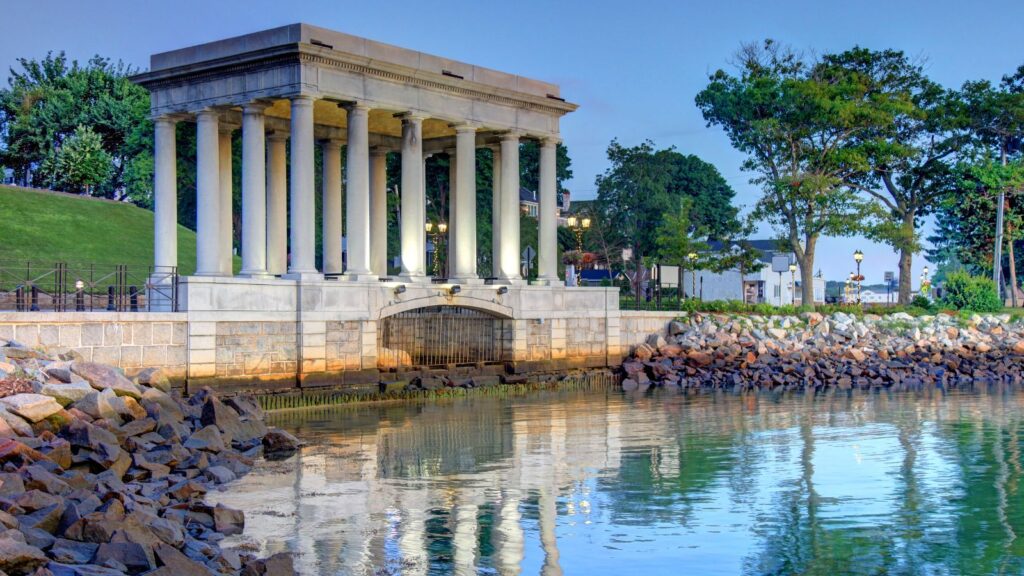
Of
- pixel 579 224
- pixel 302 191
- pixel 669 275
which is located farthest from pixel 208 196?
pixel 669 275

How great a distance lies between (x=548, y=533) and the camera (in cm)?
1956

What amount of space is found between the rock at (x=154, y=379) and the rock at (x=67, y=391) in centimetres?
411

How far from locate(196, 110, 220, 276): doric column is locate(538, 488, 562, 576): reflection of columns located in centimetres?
2168

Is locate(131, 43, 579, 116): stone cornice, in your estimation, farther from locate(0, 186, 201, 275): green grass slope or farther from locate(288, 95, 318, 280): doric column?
locate(0, 186, 201, 275): green grass slope

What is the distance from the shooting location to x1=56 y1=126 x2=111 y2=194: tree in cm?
7062

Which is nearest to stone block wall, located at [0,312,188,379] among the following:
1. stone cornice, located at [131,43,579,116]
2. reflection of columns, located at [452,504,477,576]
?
stone cornice, located at [131,43,579,116]

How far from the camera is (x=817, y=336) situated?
56344mm

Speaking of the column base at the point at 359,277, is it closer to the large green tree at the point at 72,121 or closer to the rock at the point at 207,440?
the rock at the point at 207,440

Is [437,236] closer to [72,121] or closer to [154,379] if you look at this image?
[72,121]

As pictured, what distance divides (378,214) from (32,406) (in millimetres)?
29179

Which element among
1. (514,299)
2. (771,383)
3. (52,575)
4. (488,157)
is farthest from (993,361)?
(52,575)

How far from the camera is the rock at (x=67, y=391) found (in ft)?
81.8

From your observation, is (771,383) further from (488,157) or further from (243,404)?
(488,157)

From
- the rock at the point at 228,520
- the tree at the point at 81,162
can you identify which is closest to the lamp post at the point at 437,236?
the tree at the point at 81,162
